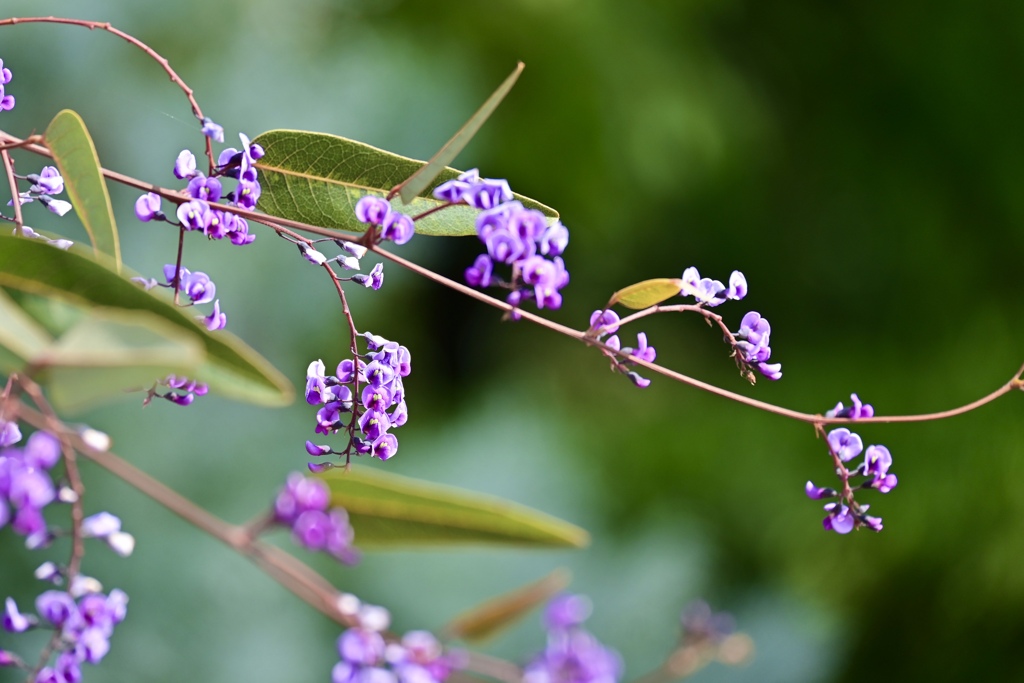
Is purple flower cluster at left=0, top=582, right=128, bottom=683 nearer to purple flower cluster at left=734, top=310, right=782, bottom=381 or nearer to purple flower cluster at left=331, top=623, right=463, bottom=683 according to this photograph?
purple flower cluster at left=331, top=623, right=463, bottom=683

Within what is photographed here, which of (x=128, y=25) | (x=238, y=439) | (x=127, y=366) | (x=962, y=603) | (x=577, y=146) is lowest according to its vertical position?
(x=127, y=366)

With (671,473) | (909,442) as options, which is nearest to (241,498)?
(671,473)

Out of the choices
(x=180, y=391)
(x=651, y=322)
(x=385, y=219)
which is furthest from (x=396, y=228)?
(x=651, y=322)

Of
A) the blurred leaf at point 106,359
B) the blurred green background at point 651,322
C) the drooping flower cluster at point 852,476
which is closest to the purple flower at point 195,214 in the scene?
the blurred leaf at point 106,359

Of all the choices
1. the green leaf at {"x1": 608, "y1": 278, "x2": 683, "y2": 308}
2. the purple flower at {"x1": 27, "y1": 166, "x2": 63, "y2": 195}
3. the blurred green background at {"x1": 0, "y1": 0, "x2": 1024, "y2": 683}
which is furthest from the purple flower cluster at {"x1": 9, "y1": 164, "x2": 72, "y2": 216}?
the blurred green background at {"x1": 0, "y1": 0, "x2": 1024, "y2": 683}

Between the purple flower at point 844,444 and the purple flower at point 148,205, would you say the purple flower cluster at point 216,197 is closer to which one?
the purple flower at point 148,205

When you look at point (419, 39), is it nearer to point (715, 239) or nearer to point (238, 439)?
point (715, 239)
